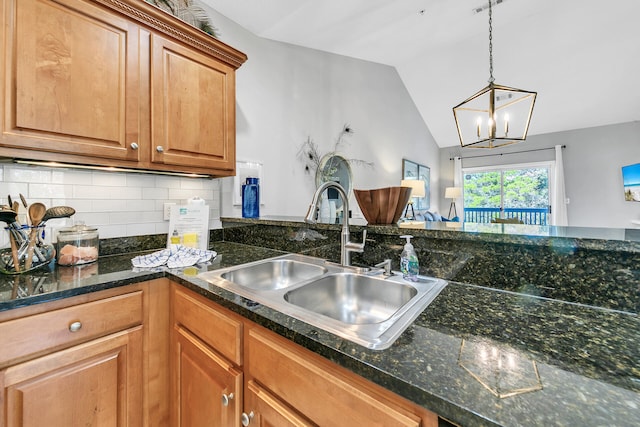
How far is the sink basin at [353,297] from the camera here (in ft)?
3.16

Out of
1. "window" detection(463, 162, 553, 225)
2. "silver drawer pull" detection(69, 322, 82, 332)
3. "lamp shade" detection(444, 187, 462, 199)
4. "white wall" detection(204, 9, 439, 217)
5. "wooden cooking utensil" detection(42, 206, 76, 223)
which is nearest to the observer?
"silver drawer pull" detection(69, 322, 82, 332)

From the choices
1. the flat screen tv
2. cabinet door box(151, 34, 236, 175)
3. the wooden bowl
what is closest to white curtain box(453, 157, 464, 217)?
the flat screen tv

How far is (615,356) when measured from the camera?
1.63 feet

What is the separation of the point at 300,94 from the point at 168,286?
2.05 m

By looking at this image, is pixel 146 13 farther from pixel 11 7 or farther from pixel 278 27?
pixel 278 27

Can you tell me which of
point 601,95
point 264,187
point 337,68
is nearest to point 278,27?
point 337,68

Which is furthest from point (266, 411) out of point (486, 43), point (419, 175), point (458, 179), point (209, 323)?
point (458, 179)

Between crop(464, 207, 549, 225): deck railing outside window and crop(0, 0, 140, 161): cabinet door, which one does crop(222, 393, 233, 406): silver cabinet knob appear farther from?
crop(464, 207, 549, 225): deck railing outside window

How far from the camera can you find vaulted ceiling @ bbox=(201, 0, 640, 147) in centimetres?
213

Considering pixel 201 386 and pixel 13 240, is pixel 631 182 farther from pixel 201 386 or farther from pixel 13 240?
pixel 13 240

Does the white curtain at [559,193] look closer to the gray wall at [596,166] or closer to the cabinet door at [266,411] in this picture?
the gray wall at [596,166]

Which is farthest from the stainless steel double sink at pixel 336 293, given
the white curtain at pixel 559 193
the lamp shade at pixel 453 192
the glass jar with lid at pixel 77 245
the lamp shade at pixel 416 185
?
the white curtain at pixel 559 193

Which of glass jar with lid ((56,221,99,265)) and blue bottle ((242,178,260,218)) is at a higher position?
blue bottle ((242,178,260,218))

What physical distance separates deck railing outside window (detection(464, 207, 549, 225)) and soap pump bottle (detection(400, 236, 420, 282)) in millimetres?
5670
